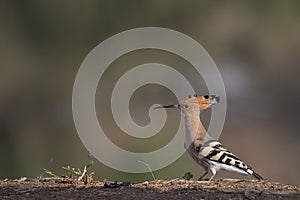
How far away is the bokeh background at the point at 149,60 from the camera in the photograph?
41.1ft

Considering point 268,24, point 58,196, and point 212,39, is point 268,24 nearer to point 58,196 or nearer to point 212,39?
point 212,39

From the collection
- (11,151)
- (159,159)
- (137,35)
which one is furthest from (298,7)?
(159,159)

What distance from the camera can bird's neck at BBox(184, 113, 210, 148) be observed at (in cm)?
604

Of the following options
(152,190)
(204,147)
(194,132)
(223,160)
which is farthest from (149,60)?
(152,190)

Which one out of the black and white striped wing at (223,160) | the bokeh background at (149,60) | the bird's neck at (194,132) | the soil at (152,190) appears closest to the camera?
the soil at (152,190)

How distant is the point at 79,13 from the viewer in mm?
14578

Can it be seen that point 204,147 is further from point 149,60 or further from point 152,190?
point 149,60

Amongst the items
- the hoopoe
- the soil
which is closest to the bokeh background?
the hoopoe

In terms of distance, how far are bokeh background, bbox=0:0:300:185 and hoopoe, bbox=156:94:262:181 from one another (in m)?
5.02

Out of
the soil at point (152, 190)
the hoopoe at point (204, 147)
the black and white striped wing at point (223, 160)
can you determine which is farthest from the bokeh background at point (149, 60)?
the soil at point (152, 190)

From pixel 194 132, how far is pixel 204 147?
34cm

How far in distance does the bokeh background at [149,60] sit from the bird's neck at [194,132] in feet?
16.6

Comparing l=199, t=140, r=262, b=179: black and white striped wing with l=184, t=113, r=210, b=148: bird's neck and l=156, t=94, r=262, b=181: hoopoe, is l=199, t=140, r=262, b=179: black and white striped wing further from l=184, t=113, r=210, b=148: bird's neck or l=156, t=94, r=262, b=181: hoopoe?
l=184, t=113, r=210, b=148: bird's neck

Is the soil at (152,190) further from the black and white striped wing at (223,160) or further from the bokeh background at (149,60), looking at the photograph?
the bokeh background at (149,60)
